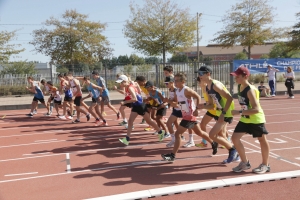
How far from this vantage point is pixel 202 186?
555cm

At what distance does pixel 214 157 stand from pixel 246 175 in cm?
142

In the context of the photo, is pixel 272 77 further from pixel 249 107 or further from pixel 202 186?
pixel 202 186

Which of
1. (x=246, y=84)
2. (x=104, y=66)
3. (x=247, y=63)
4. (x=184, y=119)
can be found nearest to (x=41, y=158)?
(x=184, y=119)

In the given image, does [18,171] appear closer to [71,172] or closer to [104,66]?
[71,172]

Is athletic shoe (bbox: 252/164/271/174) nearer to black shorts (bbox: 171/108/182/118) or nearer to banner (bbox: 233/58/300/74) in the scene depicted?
black shorts (bbox: 171/108/182/118)

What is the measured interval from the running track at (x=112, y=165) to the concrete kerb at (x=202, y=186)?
0.11m

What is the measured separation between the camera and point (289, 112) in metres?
13.7

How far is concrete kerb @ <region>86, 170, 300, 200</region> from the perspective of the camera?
5270 mm

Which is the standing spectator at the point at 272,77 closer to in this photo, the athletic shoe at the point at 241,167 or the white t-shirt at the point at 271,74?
the white t-shirt at the point at 271,74

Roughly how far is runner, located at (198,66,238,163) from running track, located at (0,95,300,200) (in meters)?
0.45

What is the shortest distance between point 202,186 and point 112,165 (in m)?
2.22

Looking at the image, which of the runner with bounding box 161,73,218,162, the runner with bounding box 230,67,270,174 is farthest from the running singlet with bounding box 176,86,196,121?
the runner with bounding box 230,67,270,174

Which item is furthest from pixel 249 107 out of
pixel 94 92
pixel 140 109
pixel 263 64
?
pixel 263 64

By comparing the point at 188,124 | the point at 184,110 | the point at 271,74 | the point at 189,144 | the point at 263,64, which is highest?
the point at 263,64
